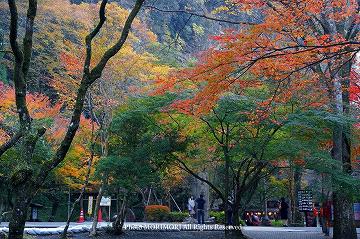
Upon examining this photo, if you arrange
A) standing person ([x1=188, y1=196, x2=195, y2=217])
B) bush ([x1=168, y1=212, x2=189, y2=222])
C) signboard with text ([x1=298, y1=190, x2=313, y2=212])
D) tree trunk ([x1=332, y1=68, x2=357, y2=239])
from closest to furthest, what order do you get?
tree trunk ([x1=332, y1=68, x2=357, y2=239]) < signboard with text ([x1=298, y1=190, x2=313, y2=212]) < standing person ([x1=188, y1=196, x2=195, y2=217]) < bush ([x1=168, y1=212, x2=189, y2=222])

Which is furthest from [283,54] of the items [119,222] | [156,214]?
[156,214]

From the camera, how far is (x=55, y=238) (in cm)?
1194

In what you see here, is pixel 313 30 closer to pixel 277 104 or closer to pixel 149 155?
pixel 277 104

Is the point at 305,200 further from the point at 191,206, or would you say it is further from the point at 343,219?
the point at 191,206

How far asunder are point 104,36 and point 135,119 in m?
3.47

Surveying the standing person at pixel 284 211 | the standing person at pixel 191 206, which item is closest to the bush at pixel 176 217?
the standing person at pixel 191 206

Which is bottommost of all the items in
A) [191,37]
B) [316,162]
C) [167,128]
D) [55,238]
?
[55,238]

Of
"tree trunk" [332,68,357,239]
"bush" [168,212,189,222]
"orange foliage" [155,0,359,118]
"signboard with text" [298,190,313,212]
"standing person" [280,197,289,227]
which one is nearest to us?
"orange foliage" [155,0,359,118]

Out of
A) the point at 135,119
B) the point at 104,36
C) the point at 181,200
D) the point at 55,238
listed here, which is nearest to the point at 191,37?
the point at 181,200

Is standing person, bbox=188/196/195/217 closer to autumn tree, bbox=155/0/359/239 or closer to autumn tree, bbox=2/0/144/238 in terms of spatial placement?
autumn tree, bbox=155/0/359/239

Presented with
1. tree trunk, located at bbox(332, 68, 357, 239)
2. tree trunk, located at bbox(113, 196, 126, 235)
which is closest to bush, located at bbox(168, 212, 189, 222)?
tree trunk, located at bbox(113, 196, 126, 235)

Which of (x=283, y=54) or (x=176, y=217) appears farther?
(x=176, y=217)

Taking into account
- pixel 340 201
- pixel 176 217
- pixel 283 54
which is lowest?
pixel 176 217

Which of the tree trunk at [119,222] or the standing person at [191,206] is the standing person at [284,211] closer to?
the standing person at [191,206]
